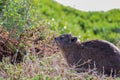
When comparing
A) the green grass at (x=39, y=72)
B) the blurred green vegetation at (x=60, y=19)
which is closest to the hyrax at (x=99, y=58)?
the green grass at (x=39, y=72)

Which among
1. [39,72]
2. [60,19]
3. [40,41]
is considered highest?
[60,19]

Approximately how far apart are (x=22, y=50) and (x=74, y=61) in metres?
0.77

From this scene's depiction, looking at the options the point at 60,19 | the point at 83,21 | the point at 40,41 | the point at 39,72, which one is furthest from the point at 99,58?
the point at 83,21

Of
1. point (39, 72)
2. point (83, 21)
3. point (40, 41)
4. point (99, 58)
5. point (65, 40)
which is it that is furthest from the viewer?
point (83, 21)

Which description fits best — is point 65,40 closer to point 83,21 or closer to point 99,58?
point 99,58

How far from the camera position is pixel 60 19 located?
1056 centimetres

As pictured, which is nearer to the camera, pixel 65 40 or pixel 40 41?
pixel 65 40

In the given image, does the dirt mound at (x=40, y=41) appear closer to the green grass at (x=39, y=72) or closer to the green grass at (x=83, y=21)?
the green grass at (x=39, y=72)

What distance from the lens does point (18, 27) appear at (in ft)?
25.2

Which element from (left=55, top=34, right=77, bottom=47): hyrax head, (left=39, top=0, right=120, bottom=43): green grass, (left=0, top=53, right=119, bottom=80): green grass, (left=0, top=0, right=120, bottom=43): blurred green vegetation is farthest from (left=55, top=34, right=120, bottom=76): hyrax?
(left=39, top=0, right=120, bottom=43): green grass

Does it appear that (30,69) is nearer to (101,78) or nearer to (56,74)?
(56,74)

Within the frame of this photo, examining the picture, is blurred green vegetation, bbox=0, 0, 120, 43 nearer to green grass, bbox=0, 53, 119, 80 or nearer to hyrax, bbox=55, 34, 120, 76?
hyrax, bbox=55, 34, 120, 76

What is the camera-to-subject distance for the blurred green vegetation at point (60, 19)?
7.76 meters

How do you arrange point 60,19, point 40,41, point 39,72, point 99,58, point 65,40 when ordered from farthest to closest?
point 60,19
point 40,41
point 65,40
point 99,58
point 39,72
